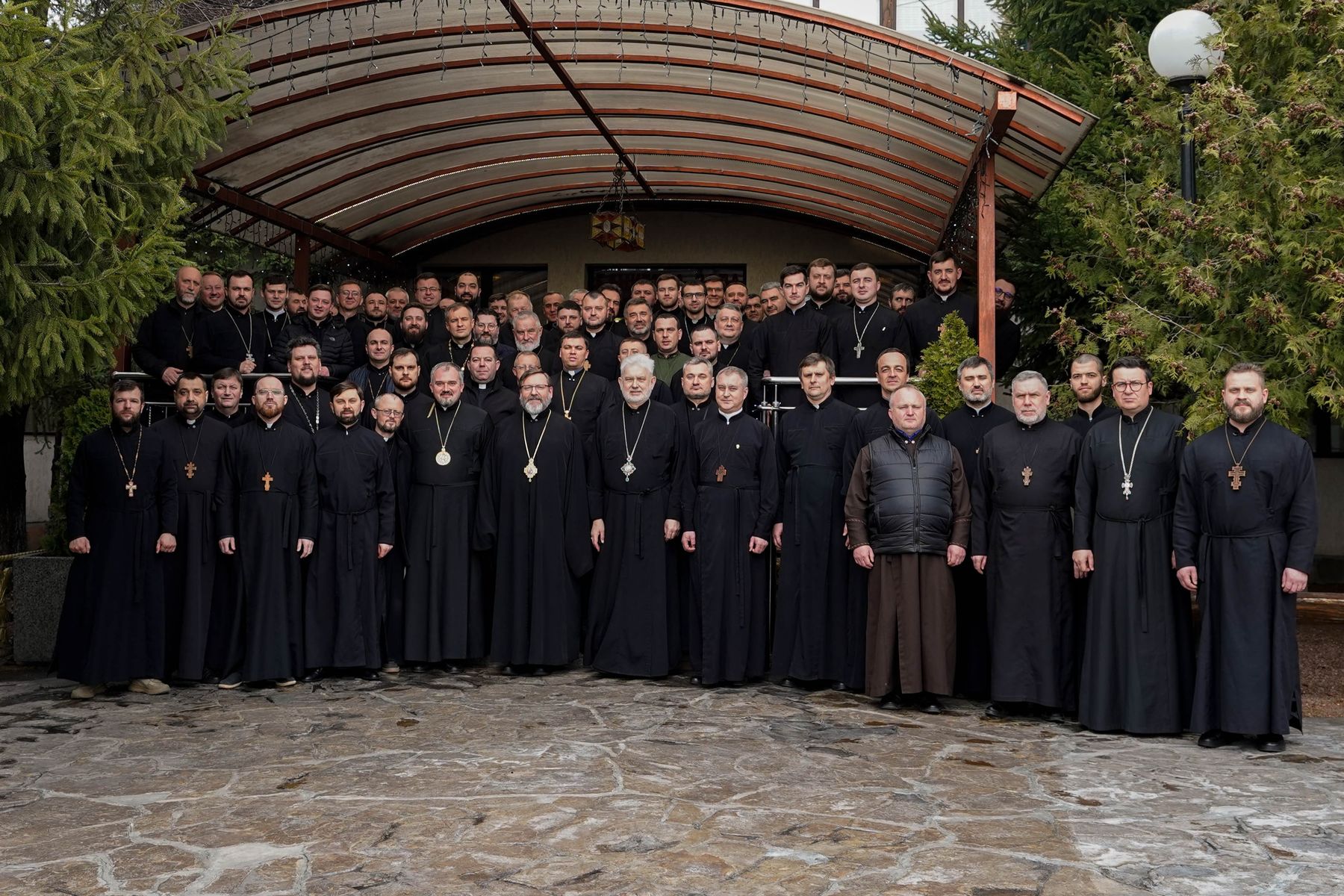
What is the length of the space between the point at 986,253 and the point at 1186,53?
1.85 meters

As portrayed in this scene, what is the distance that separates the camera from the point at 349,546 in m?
8.34

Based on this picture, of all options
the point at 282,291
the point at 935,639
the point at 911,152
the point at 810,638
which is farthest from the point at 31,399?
the point at 911,152

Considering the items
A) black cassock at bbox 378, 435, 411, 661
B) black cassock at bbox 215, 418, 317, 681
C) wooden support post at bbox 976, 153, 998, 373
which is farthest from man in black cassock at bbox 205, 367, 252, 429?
wooden support post at bbox 976, 153, 998, 373

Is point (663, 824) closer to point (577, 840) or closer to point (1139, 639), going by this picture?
point (577, 840)

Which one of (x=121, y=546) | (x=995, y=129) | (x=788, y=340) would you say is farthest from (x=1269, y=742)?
(x=121, y=546)

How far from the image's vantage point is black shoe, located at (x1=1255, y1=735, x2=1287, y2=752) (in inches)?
257

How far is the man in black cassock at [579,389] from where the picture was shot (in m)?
9.12

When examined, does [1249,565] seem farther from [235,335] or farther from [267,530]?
[235,335]

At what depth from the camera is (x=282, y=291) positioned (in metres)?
10.3

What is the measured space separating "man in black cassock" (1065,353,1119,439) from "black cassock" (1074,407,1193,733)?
1.08 feet

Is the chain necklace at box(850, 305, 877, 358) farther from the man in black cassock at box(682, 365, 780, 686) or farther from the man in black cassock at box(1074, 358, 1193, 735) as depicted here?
the man in black cassock at box(1074, 358, 1193, 735)

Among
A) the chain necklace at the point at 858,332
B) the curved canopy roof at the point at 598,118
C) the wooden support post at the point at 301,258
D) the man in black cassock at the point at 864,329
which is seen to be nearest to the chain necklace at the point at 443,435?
the curved canopy roof at the point at 598,118

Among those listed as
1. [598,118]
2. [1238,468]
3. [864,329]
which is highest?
[598,118]

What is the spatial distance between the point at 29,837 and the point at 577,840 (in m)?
2.01
